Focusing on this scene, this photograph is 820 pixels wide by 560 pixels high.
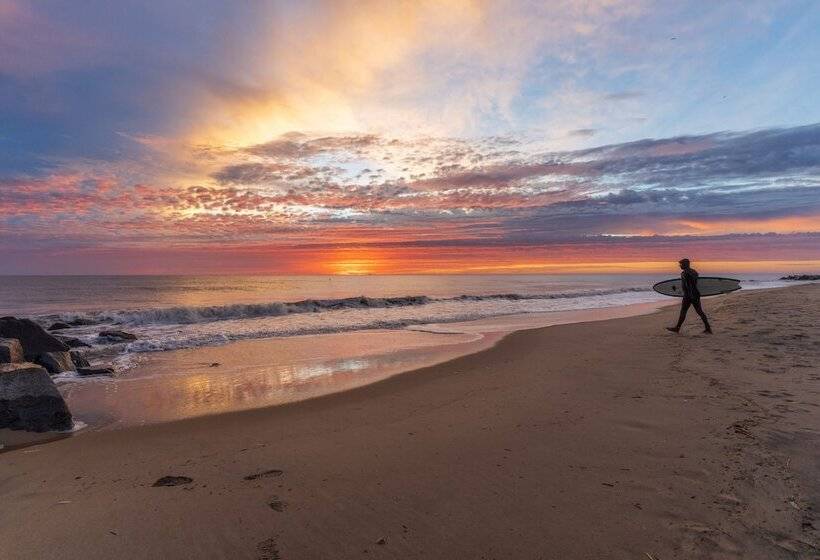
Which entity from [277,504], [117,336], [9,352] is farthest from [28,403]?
[117,336]

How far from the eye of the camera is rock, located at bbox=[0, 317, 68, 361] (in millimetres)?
11977

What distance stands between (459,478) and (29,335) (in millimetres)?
13203

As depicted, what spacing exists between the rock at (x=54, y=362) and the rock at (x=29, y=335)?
92cm

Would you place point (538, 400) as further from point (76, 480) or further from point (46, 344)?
point (46, 344)

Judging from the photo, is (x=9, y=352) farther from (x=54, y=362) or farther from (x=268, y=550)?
(x=268, y=550)

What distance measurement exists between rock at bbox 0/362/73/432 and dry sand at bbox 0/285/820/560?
751 millimetres

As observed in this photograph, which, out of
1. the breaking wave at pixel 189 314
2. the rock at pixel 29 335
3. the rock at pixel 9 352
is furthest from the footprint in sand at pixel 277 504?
the breaking wave at pixel 189 314

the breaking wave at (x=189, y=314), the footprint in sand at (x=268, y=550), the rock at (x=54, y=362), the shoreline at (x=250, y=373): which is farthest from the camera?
the breaking wave at (x=189, y=314)

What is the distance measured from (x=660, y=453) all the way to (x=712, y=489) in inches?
33.0

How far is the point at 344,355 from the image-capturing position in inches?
515

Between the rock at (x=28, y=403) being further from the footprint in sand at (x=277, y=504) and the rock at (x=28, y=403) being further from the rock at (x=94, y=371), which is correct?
the footprint in sand at (x=277, y=504)

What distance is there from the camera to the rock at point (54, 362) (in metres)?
10.9

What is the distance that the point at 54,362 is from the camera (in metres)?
11.0

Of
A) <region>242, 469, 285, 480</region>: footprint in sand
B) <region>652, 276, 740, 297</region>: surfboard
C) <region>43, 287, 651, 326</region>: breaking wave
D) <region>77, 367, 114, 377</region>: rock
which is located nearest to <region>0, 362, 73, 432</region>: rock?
<region>242, 469, 285, 480</region>: footprint in sand
